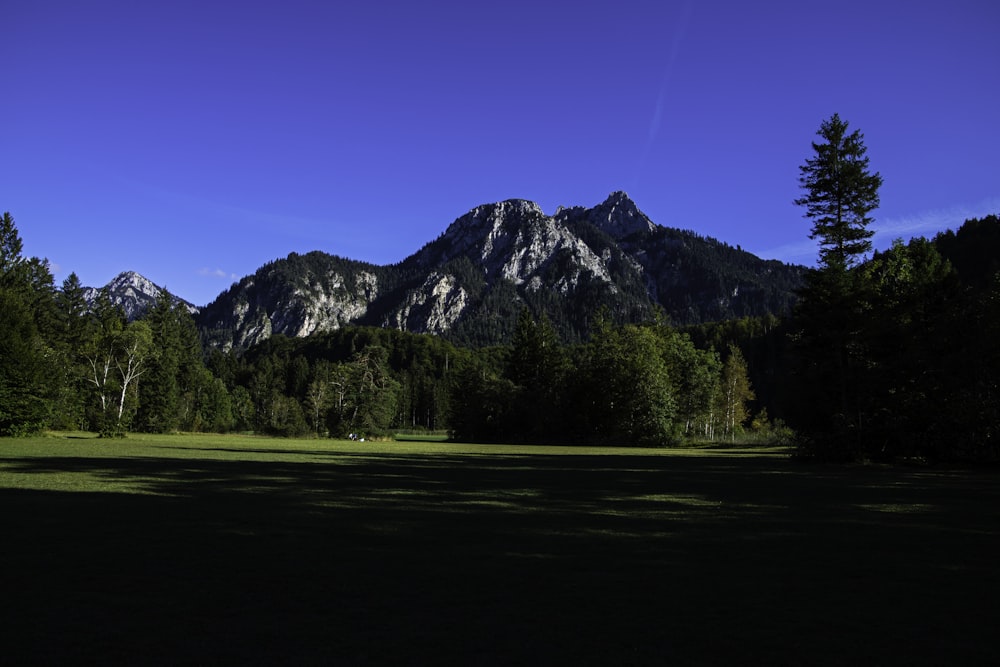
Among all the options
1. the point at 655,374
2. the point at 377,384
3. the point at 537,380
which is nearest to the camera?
the point at 655,374

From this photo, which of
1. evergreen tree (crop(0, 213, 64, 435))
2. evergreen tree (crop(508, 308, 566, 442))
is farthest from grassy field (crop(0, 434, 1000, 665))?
evergreen tree (crop(508, 308, 566, 442))

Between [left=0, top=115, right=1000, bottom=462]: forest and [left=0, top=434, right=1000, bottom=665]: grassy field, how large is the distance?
610 inches

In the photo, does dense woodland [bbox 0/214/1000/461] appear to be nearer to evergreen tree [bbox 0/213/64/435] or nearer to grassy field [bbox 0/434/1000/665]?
evergreen tree [bbox 0/213/64/435]

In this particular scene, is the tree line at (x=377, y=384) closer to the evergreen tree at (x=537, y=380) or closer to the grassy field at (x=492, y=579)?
the evergreen tree at (x=537, y=380)

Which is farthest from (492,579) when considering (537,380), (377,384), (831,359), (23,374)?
(537,380)

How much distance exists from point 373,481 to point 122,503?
7.53 metres

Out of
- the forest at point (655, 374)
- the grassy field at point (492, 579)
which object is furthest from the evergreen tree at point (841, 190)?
the grassy field at point (492, 579)

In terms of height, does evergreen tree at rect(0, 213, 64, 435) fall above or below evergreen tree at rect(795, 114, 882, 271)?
below

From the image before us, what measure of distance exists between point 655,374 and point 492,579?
200ft

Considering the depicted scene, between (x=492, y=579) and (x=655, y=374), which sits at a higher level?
(x=655, y=374)

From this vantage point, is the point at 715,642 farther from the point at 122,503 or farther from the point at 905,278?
the point at 905,278

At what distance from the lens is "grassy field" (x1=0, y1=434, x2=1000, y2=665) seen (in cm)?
503

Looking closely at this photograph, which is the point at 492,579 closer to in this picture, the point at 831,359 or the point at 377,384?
the point at 831,359

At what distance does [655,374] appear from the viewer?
66.2m
